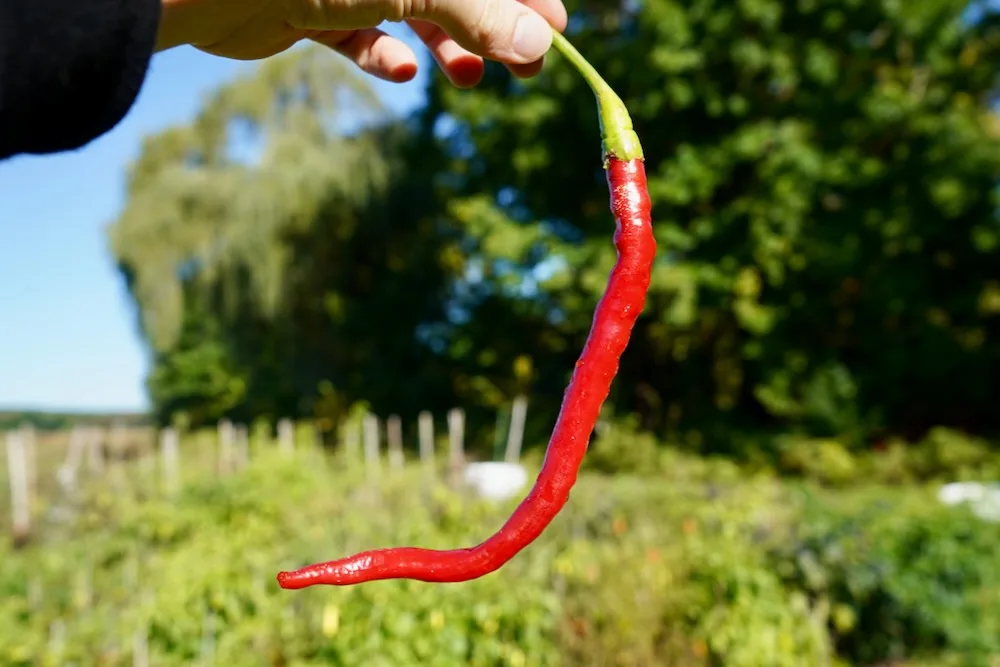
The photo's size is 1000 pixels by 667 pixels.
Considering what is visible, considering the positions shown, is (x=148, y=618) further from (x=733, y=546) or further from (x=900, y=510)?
(x=900, y=510)

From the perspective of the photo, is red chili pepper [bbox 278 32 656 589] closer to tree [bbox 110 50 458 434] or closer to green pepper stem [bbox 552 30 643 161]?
green pepper stem [bbox 552 30 643 161]

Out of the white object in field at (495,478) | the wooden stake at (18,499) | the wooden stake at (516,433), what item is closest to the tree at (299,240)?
the wooden stake at (516,433)

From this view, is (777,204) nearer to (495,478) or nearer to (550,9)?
(495,478)

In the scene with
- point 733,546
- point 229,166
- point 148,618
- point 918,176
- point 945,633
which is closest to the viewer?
point 148,618

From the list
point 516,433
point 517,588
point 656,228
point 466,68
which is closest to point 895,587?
point 517,588

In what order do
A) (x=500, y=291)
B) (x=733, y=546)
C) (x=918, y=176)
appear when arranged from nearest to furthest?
(x=733, y=546)
(x=918, y=176)
(x=500, y=291)

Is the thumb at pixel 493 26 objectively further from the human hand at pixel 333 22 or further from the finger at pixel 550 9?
the finger at pixel 550 9

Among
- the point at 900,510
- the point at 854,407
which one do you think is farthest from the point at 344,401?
the point at 900,510
